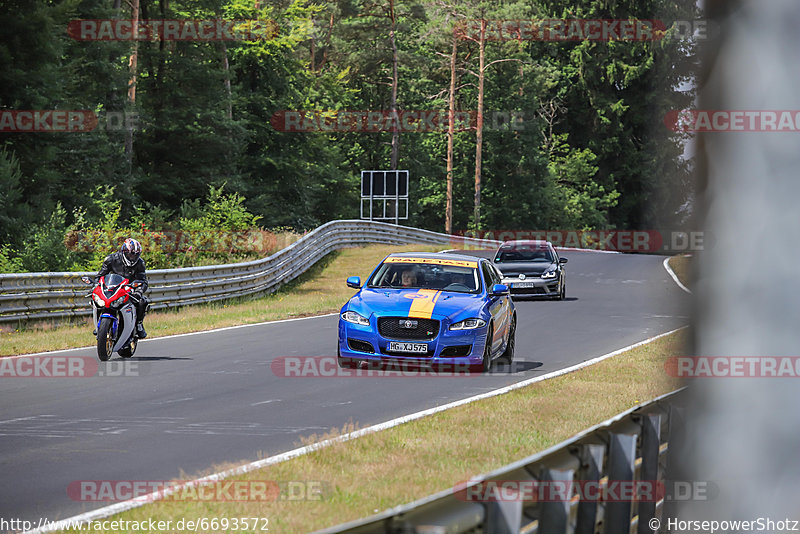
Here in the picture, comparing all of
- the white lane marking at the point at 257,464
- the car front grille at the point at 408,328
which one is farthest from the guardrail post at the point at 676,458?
the car front grille at the point at 408,328

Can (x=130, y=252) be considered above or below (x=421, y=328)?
above

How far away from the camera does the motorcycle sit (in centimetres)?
1483

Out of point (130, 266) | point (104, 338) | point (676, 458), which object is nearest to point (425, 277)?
point (130, 266)

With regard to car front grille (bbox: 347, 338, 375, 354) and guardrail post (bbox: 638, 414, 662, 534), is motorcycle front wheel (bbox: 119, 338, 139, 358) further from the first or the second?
guardrail post (bbox: 638, 414, 662, 534)

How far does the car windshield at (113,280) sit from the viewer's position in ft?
48.6

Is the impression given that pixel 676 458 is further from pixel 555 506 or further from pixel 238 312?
pixel 238 312

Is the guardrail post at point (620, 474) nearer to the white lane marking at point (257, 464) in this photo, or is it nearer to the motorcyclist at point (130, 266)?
the white lane marking at point (257, 464)

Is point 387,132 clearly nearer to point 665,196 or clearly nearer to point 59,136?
point 59,136

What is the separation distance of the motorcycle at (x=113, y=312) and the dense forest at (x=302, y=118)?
11.9 m

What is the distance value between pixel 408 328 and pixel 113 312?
4.27 meters

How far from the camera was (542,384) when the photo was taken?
13.4 meters

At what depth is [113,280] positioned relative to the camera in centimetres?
1488

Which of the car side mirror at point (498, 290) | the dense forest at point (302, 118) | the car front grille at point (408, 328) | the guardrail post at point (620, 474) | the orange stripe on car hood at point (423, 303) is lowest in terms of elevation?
the car front grille at point (408, 328)

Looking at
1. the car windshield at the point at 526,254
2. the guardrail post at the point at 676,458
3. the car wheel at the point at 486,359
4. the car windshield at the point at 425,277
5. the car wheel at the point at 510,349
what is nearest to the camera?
the guardrail post at the point at 676,458
